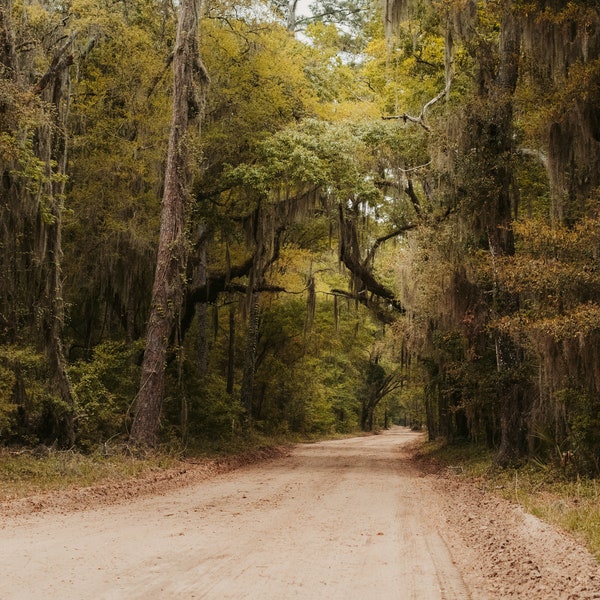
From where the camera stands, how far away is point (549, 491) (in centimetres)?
984

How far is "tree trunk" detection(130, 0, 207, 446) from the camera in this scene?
46.2 feet

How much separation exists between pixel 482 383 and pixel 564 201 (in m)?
3.86

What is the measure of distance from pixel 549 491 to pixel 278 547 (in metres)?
5.19

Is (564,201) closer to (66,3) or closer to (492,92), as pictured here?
(492,92)

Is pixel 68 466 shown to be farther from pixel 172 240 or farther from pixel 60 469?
pixel 172 240

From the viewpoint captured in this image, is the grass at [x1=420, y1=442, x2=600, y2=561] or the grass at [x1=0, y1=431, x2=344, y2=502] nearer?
the grass at [x1=420, y1=442, x2=600, y2=561]

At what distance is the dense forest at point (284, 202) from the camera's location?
11477 mm

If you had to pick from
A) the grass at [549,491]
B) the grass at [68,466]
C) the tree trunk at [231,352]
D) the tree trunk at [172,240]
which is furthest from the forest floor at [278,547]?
the tree trunk at [231,352]

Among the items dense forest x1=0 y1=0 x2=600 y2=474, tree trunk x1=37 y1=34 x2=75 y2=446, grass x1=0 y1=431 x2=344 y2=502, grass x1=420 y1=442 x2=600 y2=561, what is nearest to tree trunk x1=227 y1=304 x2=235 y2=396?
dense forest x1=0 y1=0 x2=600 y2=474

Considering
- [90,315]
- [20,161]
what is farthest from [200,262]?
[20,161]

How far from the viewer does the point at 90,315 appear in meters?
19.7

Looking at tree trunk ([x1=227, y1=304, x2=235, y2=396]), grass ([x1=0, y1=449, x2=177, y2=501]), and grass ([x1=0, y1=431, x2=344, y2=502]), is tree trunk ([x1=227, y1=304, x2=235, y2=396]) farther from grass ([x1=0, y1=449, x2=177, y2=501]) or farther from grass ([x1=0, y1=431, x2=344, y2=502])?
grass ([x1=0, y1=449, x2=177, y2=501])

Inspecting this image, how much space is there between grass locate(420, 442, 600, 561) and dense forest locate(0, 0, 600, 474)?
0.49m

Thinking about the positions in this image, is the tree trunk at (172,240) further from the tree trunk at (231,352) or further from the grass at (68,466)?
the tree trunk at (231,352)
